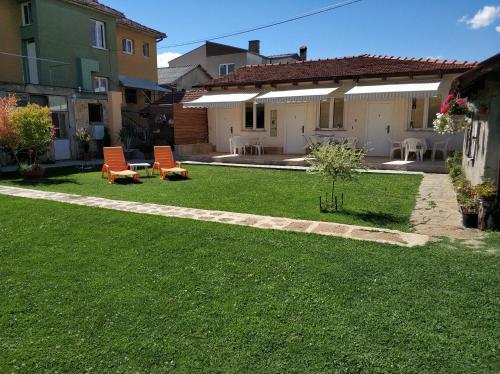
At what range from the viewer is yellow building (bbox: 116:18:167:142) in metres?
35.9

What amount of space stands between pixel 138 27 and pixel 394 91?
27843 mm

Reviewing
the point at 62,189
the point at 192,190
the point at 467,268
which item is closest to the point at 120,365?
the point at 467,268

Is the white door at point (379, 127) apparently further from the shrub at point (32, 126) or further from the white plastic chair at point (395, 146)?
the shrub at point (32, 126)

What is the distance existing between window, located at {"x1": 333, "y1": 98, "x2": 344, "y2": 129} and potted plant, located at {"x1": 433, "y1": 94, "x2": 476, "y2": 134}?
33.5 ft

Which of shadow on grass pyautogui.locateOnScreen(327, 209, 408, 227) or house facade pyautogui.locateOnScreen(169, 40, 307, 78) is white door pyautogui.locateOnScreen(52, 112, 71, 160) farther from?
house facade pyautogui.locateOnScreen(169, 40, 307, 78)

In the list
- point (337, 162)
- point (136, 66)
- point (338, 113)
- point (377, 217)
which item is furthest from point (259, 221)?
point (136, 66)

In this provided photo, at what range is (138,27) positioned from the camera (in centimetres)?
3741

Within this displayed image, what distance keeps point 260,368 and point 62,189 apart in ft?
41.9

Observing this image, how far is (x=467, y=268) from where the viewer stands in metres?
6.08

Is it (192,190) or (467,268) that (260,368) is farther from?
(192,190)

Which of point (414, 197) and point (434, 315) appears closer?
point (434, 315)

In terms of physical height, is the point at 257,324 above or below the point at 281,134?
below

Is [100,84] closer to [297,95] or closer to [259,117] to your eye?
[259,117]

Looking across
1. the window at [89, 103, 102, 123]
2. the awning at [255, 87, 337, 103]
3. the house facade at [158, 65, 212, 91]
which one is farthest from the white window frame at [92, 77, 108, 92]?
the awning at [255, 87, 337, 103]
